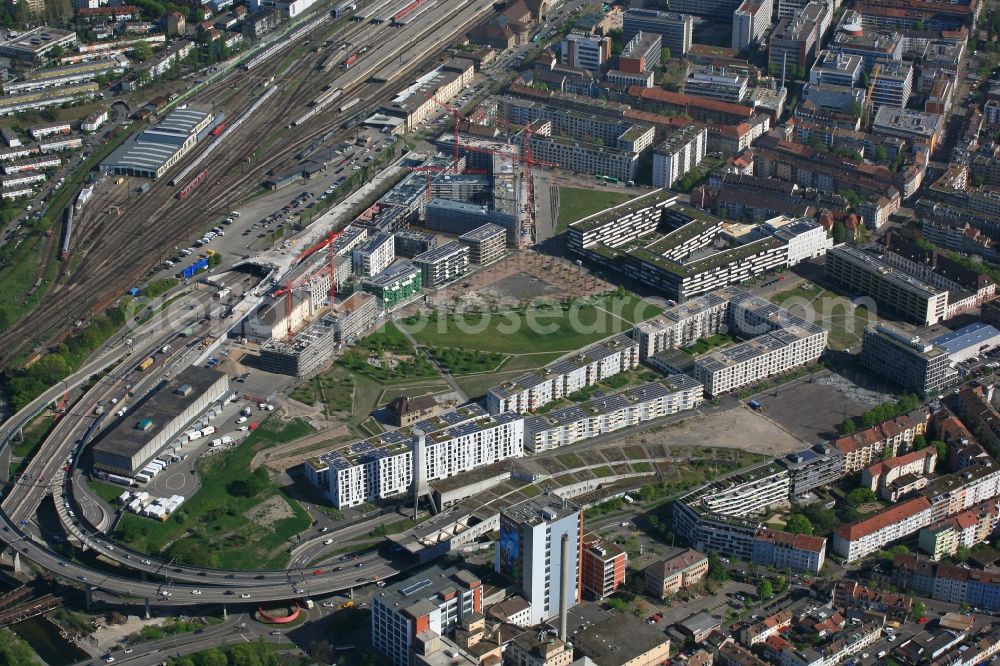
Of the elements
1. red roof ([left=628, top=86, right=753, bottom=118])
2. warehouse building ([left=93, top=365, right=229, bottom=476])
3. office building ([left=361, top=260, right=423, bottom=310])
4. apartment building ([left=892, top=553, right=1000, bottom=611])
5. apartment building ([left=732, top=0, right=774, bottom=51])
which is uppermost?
apartment building ([left=732, top=0, right=774, bottom=51])

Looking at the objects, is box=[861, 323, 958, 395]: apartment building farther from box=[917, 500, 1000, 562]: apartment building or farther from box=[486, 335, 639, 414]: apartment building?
box=[486, 335, 639, 414]: apartment building

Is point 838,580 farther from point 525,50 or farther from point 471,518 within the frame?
point 525,50

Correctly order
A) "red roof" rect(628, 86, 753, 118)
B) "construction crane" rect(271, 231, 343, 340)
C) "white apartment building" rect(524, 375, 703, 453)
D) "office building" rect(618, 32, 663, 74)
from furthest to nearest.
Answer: "office building" rect(618, 32, 663, 74) → "red roof" rect(628, 86, 753, 118) → "construction crane" rect(271, 231, 343, 340) → "white apartment building" rect(524, 375, 703, 453)

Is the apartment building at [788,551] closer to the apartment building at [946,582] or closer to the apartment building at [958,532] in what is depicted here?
the apartment building at [946,582]

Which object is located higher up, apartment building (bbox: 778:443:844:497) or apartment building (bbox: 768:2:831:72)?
apartment building (bbox: 768:2:831:72)

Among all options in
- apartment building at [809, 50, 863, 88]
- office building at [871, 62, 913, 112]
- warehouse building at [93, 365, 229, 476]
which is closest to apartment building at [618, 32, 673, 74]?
apartment building at [809, 50, 863, 88]

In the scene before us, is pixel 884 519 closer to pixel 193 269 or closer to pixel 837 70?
pixel 193 269

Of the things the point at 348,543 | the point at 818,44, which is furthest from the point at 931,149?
the point at 348,543
